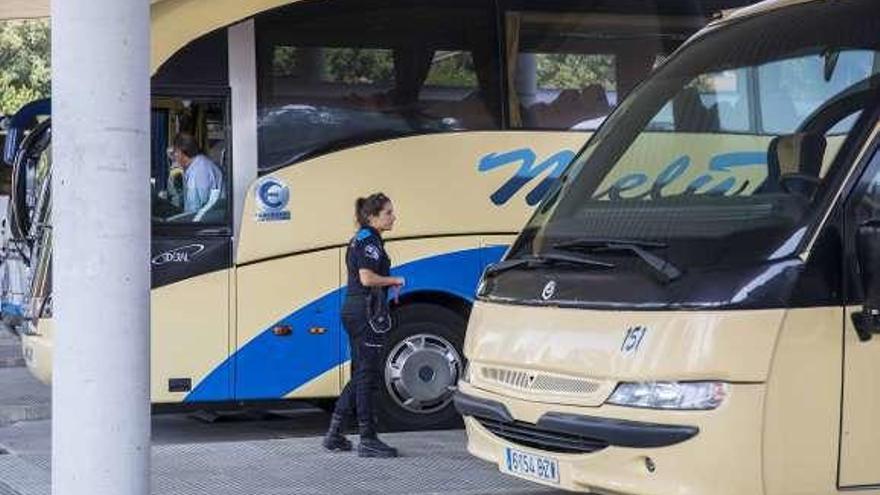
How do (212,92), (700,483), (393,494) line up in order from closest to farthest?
(700,483)
(393,494)
(212,92)

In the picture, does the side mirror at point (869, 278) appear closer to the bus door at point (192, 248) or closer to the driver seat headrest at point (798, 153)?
the driver seat headrest at point (798, 153)

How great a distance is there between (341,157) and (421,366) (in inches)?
68.1

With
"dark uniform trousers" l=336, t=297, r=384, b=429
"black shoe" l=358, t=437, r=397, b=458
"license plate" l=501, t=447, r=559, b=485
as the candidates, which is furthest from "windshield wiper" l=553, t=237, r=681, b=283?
"black shoe" l=358, t=437, r=397, b=458

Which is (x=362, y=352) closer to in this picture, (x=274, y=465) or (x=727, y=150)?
(x=274, y=465)

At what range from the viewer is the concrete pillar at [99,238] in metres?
5.55

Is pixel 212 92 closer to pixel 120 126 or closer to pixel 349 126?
pixel 349 126

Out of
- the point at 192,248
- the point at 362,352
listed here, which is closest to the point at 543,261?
the point at 362,352

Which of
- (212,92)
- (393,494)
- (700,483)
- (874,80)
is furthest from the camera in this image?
(212,92)

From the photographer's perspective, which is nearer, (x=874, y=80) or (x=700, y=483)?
(x=700, y=483)

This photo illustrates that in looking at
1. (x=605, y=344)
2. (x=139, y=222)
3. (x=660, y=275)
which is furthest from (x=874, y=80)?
(x=139, y=222)

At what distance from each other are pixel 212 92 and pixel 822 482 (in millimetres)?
5883

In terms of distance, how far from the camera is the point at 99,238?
5.56 m

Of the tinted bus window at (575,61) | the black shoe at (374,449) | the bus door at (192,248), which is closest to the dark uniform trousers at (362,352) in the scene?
the black shoe at (374,449)

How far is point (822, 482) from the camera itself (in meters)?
5.51
